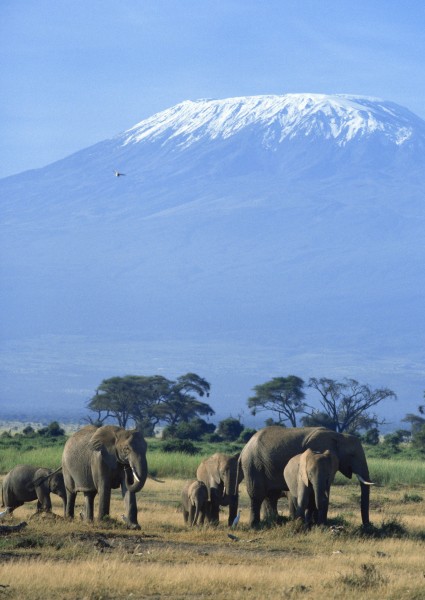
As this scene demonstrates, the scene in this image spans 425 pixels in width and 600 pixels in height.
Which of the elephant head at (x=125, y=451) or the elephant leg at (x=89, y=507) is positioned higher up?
the elephant head at (x=125, y=451)

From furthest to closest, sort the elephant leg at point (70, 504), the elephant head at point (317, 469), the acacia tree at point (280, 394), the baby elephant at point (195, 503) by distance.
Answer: the acacia tree at point (280, 394)
the baby elephant at point (195, 503)
the elephant leg at point (70, 504)
the elephant head at point (317, 469)

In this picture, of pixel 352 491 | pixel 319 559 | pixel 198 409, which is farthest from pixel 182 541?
pixel 198 409

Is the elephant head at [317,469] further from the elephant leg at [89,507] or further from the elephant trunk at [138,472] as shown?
the elephant leg at [89,507]

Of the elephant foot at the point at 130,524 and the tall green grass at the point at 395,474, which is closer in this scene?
the elephant foot at the point at 130,524

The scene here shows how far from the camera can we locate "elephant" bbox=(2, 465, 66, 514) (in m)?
26.6

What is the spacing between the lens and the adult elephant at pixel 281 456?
83.4 feet

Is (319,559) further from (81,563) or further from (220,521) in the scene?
(220,521)

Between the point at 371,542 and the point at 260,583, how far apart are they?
5424 mm

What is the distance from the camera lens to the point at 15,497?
88.1ft

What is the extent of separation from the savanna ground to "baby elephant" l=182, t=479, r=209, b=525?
0.32 metres

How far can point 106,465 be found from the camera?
78.5 ft

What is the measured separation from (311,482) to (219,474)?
3690 millimetres

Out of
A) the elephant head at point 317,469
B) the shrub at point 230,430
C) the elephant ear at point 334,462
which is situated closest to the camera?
the elephant head at point 317,469

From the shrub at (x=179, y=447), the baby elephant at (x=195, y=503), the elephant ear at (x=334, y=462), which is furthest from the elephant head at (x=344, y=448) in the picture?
the shrub at (x=179, y=447)
